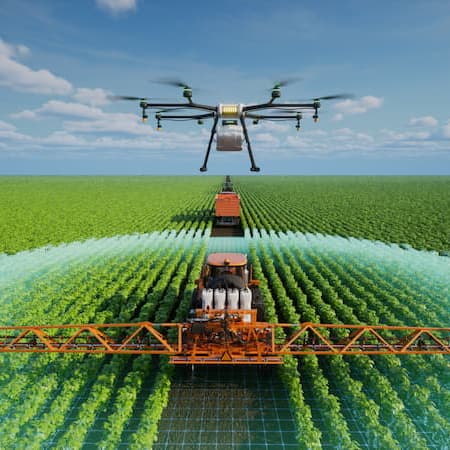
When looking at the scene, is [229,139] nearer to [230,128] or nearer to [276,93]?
[230,128]

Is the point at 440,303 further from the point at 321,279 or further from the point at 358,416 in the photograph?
the point at 358,416

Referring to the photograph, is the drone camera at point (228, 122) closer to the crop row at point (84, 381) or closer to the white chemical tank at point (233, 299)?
the white chemical tank at point (233, 299)

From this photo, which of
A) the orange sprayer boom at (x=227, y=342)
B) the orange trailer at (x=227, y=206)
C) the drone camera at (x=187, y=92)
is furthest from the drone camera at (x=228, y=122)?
the orange trailer at (x=227, y=206)

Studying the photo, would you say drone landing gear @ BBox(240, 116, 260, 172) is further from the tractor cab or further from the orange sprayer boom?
the orange sprayer boom

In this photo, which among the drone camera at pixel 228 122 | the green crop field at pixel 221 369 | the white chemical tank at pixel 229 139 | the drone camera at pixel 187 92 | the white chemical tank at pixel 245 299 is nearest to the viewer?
the green crop field at pixel 221 369

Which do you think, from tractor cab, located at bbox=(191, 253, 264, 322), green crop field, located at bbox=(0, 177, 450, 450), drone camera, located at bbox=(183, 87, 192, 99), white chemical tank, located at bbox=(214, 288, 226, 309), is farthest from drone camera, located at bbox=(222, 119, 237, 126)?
green crop field, located at bbox=(0, 177, 450, 450)

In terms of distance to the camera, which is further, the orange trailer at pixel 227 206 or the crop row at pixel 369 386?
the orange trailer at pixel 227 206

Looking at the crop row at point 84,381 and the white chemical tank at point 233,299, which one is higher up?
the white chemical tank at point 233,299

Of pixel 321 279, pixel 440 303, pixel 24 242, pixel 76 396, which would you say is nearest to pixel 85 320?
pixel 76 396
